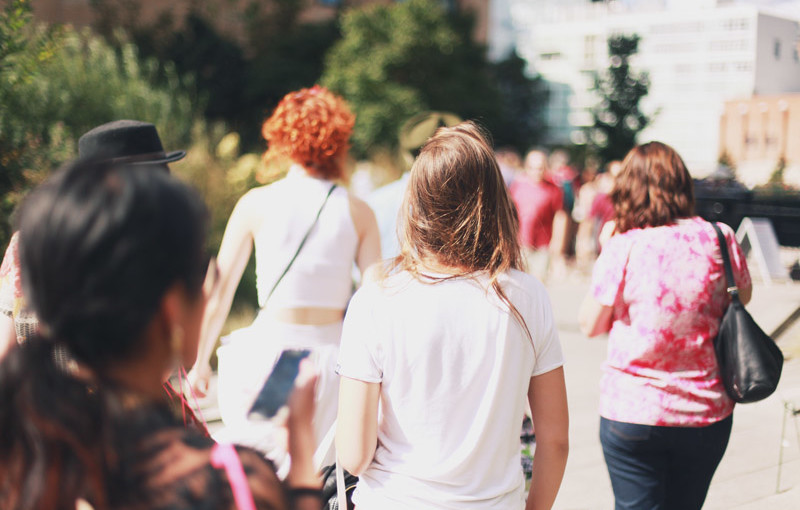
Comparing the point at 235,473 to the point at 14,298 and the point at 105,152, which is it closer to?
the point at 14,298

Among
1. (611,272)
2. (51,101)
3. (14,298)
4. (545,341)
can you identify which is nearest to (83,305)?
(545,341)

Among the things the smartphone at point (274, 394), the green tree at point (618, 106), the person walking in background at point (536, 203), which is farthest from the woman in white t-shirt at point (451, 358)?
the green tree at point (618, 106)

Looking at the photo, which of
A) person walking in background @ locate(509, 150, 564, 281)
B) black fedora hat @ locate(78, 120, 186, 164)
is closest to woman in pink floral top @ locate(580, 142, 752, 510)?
black fedora hat @ locate(78, 120, 186, 164)

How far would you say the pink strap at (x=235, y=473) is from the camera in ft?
3.32

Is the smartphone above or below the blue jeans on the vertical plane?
above

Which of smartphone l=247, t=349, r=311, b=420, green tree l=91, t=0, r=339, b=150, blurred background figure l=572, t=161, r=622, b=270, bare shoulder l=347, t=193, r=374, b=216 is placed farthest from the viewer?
green tree l=91, t=0, r=339, b=150

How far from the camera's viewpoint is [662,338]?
103 inches

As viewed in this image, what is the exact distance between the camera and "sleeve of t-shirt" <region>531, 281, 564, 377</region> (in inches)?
74.0

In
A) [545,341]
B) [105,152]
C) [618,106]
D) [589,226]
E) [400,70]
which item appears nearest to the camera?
[545,341]

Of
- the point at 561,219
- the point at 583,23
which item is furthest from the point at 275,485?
the point at 583,23

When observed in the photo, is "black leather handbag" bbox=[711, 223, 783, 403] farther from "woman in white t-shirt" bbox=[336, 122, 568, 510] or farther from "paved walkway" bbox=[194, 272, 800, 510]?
"paved walkway" bbox=[194, 272, 800, 510]

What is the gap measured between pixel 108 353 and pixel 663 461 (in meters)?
2.27

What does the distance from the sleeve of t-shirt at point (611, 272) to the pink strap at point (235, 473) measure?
192 centimetres

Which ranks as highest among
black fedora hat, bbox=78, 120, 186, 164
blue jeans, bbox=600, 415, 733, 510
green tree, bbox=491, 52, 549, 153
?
black fedora hat, bbox=78, 120, 186, 164
